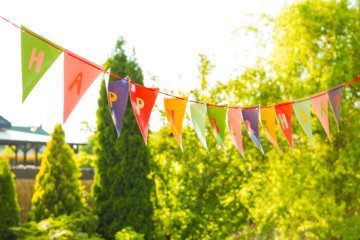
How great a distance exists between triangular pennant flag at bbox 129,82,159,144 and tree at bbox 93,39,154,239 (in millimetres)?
5569

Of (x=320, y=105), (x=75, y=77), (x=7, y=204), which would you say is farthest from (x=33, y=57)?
(x=7, y=204)

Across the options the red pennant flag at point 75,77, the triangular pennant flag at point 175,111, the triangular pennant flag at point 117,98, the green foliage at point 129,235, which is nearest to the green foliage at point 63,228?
the green foliage at point 129,235

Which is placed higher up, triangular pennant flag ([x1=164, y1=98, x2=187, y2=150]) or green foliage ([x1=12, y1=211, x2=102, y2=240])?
triangular pennant flag ([x1=164, y1=98, x2=187, y2=150])

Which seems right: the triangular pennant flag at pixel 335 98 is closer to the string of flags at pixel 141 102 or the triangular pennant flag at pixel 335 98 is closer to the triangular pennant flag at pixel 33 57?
the string of flags at pixel 141 102

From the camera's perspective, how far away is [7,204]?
30.0ft

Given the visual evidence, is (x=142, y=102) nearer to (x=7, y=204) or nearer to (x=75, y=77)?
(x=75, y=77)

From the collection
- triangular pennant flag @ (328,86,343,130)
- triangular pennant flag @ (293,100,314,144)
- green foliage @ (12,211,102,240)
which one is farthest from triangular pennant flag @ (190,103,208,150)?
green foliage @ (12,211,102,240)

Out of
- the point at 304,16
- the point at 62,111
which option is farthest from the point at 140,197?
the point at 62,111

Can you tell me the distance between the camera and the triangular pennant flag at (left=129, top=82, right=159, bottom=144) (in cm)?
404

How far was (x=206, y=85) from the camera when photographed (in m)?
10.3

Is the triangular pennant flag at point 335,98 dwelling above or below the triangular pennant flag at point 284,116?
above

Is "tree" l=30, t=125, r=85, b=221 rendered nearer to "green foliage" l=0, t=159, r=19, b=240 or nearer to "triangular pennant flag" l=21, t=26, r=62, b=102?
"green foliage" l=0, t=159, r=19, b=240

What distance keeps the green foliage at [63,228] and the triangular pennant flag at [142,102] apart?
4.27 meters

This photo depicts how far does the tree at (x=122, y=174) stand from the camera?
9.54 metres
